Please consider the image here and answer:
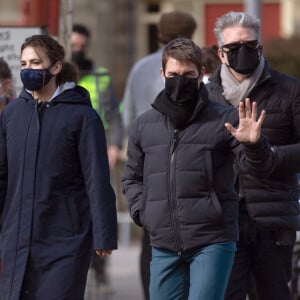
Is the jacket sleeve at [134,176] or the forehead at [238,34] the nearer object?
the jacket sleeve at [134,176]

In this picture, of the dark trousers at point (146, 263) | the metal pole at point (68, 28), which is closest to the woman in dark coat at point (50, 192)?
the dark trousers at point (146, 263)

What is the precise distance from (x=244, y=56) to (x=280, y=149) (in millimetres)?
581

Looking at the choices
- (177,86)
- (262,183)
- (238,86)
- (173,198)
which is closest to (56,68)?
(177,86)

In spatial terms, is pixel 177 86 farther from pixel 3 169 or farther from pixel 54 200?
pixel 3 169

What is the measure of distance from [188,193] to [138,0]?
Result: 54.5ft

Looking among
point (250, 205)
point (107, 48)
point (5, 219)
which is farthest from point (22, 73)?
point (107, 48)

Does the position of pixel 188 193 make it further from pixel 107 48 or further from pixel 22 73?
pixel 107 48

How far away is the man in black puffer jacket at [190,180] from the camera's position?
6832mm

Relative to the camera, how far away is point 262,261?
7.36 meters

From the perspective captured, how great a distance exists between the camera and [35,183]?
7.21m

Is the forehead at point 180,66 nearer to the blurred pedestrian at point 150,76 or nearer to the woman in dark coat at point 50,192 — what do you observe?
the woman in dark coat at point 50,192

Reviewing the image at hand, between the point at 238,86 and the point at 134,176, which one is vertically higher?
the point at 238,86

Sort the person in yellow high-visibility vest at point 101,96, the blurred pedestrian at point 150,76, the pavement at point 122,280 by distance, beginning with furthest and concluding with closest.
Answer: the pavement at point 122,280
the person in yellow high-visibility vest at point 101,96
the blurred pedestrian at point 150,76

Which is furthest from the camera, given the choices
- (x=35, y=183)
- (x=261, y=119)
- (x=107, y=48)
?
(x=107, y=48)
